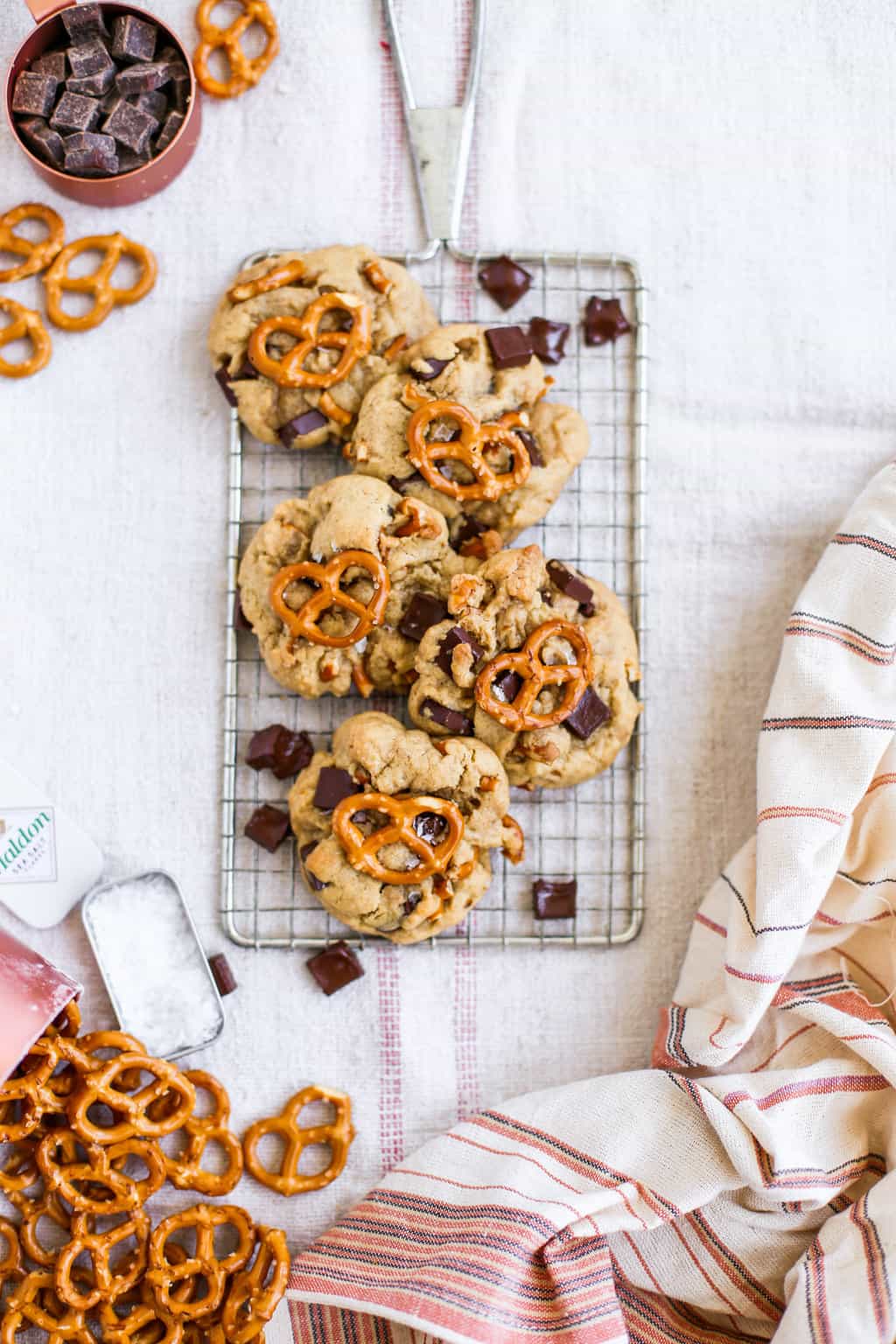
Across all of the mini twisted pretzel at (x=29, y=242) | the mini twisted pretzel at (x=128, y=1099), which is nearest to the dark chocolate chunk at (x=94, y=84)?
the mini twisted pretzel at (x=29, y=242)

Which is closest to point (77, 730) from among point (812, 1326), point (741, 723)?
point (741, 723)

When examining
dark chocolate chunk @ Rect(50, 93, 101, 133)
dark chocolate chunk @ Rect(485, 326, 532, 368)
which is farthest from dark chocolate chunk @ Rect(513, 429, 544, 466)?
dark chocolate chunk @ Rect(50, 93, 101, 133)

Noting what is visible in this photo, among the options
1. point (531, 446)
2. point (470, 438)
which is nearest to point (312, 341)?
point (470, 438)

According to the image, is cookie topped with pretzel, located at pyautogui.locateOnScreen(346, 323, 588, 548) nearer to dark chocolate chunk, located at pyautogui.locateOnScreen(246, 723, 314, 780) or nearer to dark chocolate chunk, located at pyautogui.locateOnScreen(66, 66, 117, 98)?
dark chocolate chunk, located at pyautogui.locateOnScreen(246, 723, 314, 780)

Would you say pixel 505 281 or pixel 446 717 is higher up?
pixel 505 281

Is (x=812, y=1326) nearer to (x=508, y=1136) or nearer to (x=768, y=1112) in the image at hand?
(x=768, y=1112)

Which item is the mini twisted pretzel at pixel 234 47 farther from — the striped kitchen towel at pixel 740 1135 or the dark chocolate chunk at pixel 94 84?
the striped kitchen towel at pixel 740 1135

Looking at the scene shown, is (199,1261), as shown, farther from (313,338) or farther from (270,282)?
(270,282)
